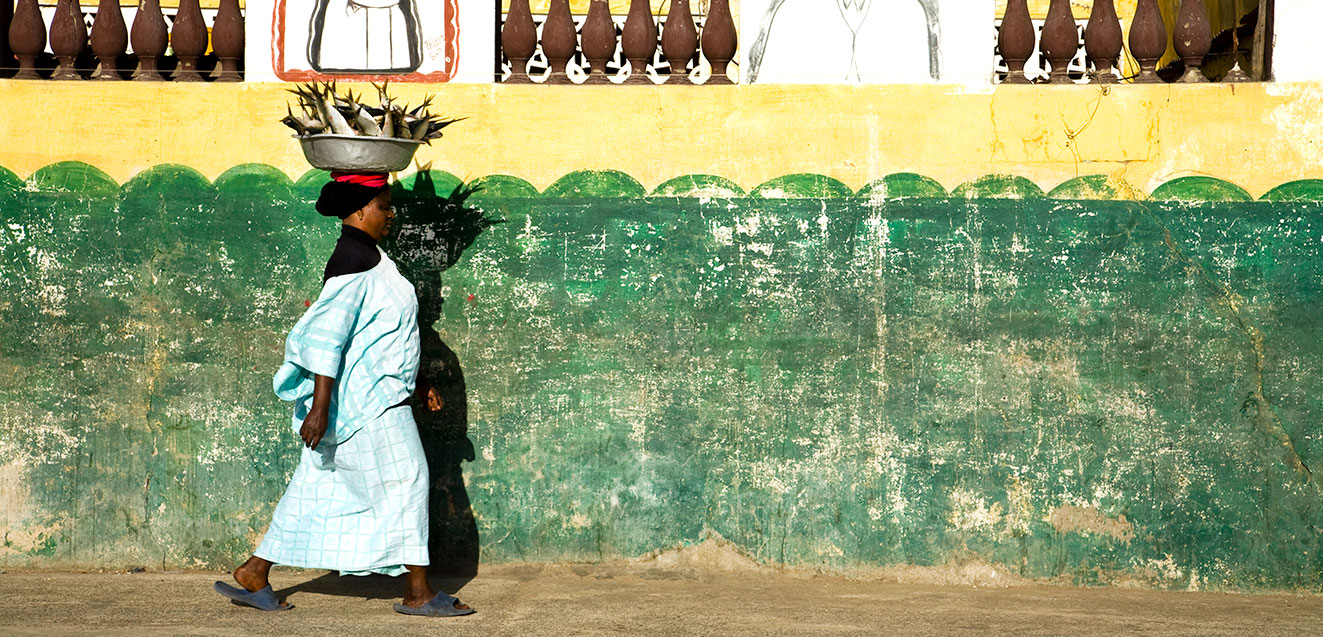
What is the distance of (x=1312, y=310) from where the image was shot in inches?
199

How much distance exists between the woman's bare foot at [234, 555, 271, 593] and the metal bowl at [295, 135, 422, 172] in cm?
140

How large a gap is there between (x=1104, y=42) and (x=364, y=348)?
3031 mm

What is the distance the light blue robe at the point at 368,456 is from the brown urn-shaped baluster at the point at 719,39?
1.56 meters

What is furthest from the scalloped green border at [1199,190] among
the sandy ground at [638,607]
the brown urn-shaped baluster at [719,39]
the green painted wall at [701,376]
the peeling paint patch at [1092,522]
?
the brown urn-shaped baluster at [719,39]

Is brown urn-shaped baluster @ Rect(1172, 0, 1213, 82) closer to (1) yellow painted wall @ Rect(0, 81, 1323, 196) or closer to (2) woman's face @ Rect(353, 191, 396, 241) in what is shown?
(1) yellow painted wall @ Rect(0, 81, 1323, 196)

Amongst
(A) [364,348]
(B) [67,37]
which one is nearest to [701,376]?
(A) [364,348]

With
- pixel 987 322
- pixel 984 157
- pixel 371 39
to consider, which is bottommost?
pixel 987 322

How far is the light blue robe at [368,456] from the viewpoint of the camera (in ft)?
15.0

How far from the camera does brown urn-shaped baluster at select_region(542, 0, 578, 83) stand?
528 cm

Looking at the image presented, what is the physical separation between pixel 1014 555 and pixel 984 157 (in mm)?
1538

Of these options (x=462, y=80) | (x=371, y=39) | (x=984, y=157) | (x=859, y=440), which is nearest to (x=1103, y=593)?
(x=859, y=440)

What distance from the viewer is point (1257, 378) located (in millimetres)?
5059

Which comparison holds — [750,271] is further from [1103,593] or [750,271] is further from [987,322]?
[1103,593]

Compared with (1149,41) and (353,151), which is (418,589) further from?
(1149,41)
